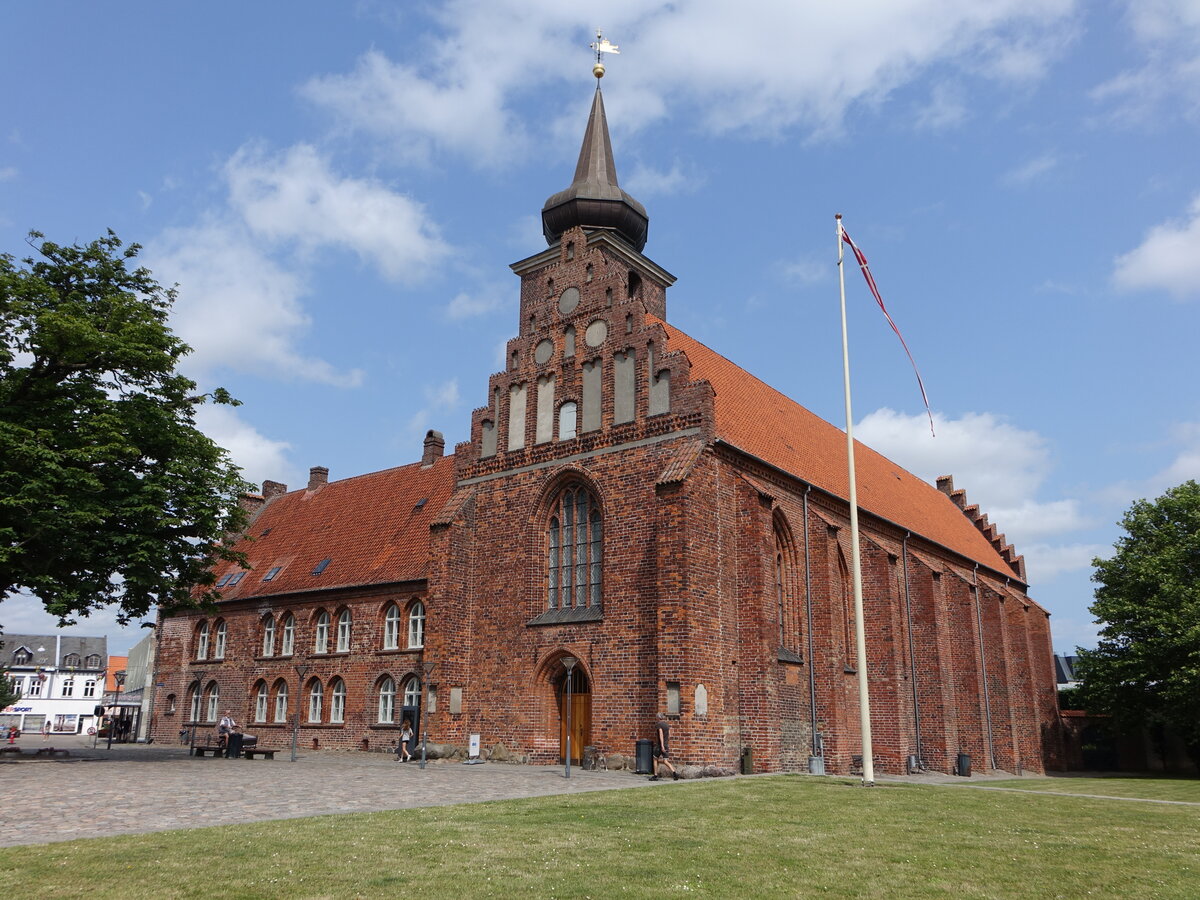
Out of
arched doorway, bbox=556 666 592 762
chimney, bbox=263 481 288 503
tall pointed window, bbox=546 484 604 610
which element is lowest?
arched doorway, bbox=556 666 592 762

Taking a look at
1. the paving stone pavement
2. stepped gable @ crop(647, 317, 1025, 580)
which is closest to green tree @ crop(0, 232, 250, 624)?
the paving stone pavement

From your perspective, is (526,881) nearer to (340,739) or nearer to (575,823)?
(575,823)

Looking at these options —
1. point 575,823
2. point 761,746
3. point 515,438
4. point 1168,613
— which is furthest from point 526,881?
point 1168,613

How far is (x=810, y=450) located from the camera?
31656 millimetres

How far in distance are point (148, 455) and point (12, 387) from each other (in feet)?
11.2

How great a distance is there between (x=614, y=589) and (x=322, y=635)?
14.7 meters

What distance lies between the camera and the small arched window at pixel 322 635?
33.5 meters

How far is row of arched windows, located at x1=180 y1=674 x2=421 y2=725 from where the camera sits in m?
30.4

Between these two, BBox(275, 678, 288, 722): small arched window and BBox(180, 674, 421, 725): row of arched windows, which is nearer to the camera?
BBox(180, 674, 421, 725): row of arched windows

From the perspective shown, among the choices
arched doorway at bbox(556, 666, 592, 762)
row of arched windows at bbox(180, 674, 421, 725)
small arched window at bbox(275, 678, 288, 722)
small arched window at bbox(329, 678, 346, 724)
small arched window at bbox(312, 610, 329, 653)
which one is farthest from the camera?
small arched window at bbox(275, 678, 288, 722)

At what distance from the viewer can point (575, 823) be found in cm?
1195

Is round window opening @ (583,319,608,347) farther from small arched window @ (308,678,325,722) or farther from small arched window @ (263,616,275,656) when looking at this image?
small arched window @ (263,616,275,656)

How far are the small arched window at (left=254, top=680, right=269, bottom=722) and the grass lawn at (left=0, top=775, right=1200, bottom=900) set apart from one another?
23.5 metres

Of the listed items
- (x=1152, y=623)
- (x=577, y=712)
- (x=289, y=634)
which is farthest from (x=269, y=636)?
(x=1152, y=623)
